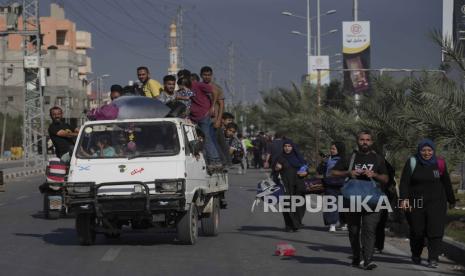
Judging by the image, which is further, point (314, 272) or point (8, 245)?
point (8, 245)

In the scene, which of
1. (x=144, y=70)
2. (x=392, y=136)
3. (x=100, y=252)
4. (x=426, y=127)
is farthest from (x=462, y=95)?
(x=100, y=252)

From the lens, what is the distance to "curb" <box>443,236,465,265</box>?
43.4ft

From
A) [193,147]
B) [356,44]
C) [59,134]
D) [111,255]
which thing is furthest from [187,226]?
[356,44]

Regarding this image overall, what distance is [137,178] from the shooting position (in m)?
14.0

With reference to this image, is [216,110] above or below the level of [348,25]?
below

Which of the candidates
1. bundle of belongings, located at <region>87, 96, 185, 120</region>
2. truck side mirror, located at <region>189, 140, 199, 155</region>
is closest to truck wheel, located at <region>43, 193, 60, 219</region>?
bundle of belongings, located at <region>87, 96, 185, 120</region>

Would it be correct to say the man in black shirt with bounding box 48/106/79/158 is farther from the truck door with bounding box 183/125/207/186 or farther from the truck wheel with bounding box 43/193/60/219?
the truck door with bounding box 183/125/207/186

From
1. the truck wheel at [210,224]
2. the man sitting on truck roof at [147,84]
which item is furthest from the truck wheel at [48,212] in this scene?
the truck wheel at [210,224]

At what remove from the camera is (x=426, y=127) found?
651 inches

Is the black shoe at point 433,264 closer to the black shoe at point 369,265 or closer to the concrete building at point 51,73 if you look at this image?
the black shoe at point 369,265

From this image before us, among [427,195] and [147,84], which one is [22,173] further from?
[427,195]

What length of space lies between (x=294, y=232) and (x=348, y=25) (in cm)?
2486

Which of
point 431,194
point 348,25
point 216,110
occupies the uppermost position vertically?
point 348,25

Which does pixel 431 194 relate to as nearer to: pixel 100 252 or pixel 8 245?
pixel 100 252
